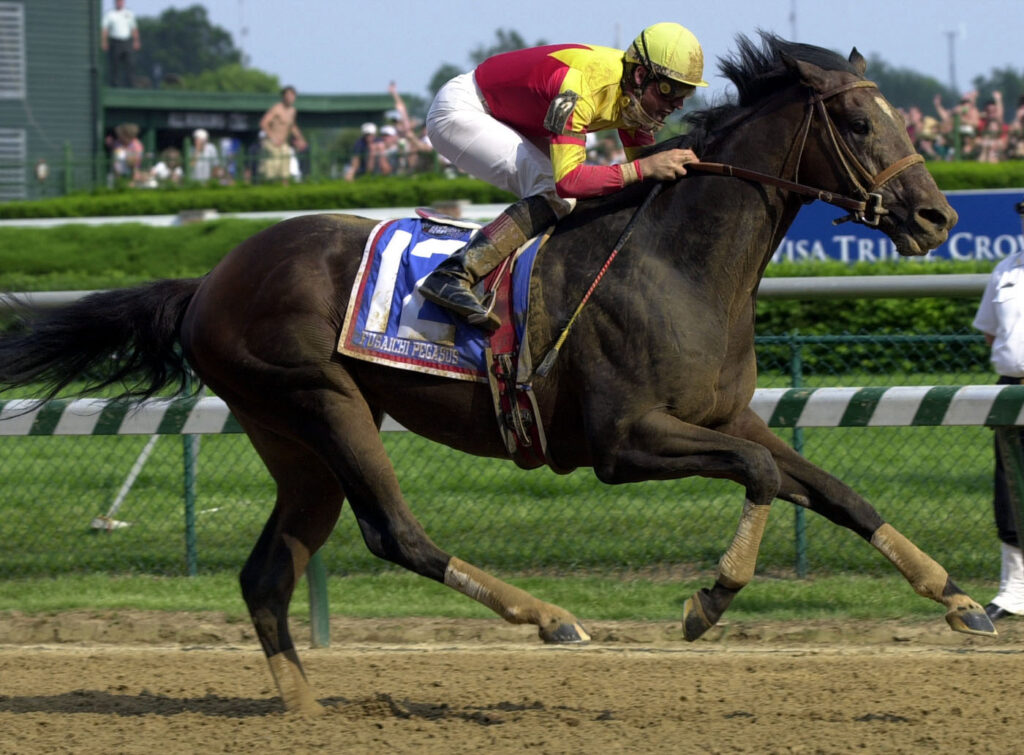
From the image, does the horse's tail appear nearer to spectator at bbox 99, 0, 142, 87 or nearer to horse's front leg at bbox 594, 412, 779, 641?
horse's front leg at bbox 594, 412, 779, 641

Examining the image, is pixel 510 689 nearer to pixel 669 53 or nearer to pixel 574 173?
pixel 574 173

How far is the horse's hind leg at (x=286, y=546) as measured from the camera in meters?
4.56

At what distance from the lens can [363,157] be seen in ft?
74.6

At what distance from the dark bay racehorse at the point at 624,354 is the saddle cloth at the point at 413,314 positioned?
56mm

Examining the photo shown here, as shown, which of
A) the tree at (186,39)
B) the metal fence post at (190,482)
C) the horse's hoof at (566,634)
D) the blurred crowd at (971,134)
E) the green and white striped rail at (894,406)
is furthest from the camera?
the tree at (186,39)

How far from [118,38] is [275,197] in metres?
13.3

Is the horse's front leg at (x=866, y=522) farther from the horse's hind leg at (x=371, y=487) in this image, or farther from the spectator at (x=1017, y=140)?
the spectator at (x=1017, y=140)

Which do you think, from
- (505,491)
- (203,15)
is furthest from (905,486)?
(203,15)

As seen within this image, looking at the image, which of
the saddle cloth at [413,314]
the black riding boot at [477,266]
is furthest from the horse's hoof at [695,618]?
the black riding boot at [477,266]

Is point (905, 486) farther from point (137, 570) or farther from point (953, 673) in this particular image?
point (137, 570)

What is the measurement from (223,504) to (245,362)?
2745mm

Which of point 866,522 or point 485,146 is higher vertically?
point 485,146

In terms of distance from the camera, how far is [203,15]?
4077 inches

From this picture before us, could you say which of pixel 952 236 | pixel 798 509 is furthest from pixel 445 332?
pixel 952 236
